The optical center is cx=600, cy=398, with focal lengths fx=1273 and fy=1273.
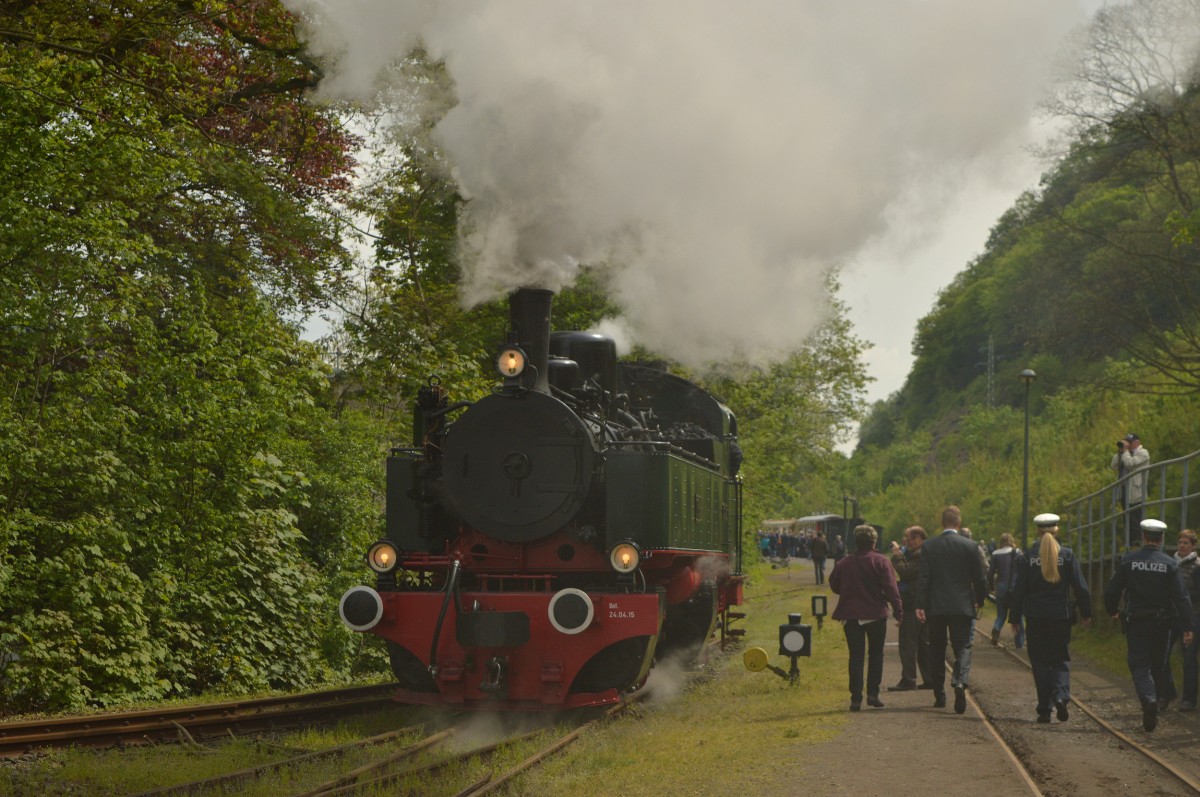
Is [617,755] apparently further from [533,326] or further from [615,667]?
[533,326]

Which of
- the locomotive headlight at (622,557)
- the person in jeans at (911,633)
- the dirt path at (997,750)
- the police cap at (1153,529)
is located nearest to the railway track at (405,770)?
the locomotive headlight at (622,557)

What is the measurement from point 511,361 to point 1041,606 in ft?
15.1

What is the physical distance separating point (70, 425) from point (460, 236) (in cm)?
368

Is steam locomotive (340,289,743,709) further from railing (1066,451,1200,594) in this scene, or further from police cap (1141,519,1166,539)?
railing (1066,451,1200,594)

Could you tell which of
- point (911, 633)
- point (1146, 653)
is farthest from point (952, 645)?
point (911, 633)

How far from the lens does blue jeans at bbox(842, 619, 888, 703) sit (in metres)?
10.5

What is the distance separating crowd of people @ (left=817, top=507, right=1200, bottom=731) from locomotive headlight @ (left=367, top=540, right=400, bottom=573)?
3.84 meters

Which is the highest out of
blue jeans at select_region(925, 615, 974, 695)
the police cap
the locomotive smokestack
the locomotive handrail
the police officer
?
the locomotive smokestack

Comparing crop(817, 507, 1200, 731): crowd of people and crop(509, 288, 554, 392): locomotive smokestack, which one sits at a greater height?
crop(509, 288, 554, 392): locomotive smokestack

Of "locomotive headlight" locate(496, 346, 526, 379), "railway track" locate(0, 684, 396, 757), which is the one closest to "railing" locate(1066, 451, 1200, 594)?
"locomotive headlight" locate(496, 346, 526, 379)

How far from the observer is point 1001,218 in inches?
3863

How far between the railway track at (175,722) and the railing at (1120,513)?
864 centimetres

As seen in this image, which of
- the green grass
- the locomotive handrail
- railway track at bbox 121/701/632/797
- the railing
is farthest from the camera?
the railing

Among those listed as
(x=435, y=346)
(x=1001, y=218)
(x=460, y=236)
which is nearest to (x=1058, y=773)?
(x=460, y=236)
